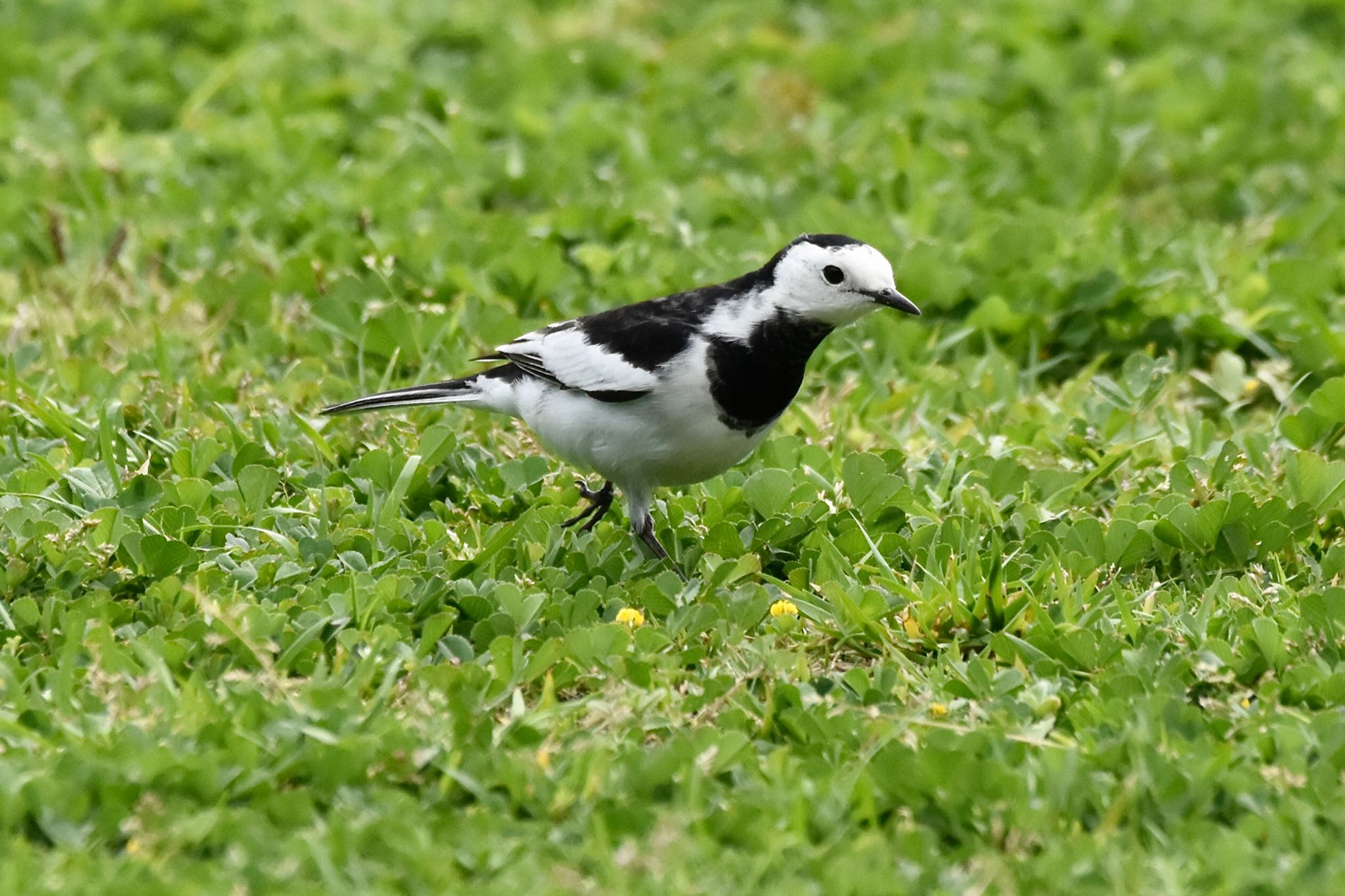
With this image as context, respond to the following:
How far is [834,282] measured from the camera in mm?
5082

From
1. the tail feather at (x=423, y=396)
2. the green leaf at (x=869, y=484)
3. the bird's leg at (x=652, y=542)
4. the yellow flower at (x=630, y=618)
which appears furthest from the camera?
the tail feather at (x=423, y=396)

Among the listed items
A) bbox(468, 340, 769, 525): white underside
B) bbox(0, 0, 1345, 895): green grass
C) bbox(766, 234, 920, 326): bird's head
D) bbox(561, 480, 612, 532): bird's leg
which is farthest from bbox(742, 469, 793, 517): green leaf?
bbox(766, 234, 920, 326): bird's head

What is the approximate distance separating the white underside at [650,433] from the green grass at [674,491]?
8.9 inches

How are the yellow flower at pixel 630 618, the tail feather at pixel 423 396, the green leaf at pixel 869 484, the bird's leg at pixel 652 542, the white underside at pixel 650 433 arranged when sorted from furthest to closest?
1. the tail feather at pixel 423 396
2. the green leaf at pixel 869 484
3. the bird's leg at pixel 652 542
4. the white underside at pixel 650 433
5. the yellow flower at pixel 630 618

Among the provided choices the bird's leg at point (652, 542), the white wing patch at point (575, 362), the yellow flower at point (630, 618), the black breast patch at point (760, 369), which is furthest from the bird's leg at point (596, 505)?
the yellow flower at point (630, 618)

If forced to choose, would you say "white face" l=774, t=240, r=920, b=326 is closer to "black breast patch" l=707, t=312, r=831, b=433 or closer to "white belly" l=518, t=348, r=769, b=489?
"black breast patch" l=707, t=312, r=831, b=433

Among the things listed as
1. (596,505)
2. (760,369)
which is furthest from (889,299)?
(596,505)

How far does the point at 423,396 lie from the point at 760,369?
1.12 m

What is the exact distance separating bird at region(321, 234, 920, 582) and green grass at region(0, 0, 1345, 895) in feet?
0.91

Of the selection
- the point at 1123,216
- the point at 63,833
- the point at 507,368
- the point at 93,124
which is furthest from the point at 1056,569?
the point at 93,124

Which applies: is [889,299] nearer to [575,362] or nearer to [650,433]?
[650,433]

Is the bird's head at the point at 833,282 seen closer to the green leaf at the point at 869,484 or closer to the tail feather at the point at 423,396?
the green leaf at the point at 869,484

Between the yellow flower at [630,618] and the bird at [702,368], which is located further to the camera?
the bird at [702,368]

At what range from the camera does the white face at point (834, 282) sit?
505cm
